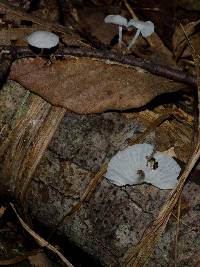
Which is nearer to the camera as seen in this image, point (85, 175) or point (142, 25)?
point (85, 175)

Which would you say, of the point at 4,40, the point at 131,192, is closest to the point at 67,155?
the point at 131,192

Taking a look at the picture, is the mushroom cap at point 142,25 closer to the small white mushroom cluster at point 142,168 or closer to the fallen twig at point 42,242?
the small white mushroom cluster at point 142,168

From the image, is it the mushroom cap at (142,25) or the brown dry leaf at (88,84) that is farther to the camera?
the mushroom cap at (142,25)

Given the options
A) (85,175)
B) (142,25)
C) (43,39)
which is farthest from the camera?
(142,25)

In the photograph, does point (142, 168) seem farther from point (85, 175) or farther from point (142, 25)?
point (142, 25)

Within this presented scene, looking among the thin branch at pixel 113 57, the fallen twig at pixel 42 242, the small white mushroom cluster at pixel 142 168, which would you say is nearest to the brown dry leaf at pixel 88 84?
the thin branch at pixel 113 57

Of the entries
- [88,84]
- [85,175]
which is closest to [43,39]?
[88,84]
